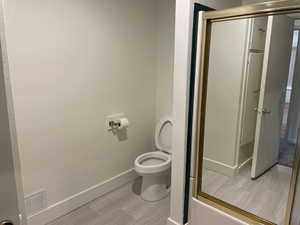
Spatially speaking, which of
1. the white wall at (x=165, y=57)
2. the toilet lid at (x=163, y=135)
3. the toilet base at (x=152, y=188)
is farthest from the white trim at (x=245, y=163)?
the white wall at (x=165, y=57)

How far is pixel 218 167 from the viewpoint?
1.91 metres

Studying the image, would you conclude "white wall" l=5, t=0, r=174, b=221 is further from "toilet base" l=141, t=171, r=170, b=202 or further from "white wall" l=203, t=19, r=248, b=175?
"white wall" l=203, t=19, r=248, b=175

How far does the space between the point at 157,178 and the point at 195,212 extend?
2.12 feet

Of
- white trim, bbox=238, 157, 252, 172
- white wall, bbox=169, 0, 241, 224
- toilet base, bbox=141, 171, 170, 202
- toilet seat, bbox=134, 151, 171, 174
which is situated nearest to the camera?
white wall, bbox=169, 0, 241, 224

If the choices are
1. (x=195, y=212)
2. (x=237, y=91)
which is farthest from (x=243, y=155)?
(x=195, y=212)

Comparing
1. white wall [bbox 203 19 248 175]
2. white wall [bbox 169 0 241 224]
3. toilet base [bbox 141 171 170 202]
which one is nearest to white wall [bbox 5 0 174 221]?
toilet base [bbox 141 171 170 202]

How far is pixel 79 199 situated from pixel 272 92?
2.03m

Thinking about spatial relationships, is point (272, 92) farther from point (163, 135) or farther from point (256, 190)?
point (163, 135)

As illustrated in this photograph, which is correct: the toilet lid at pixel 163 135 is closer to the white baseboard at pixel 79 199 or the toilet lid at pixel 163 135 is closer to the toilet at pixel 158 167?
the toilet at pixel 158 167

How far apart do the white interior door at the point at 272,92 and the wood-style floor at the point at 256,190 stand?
Answer: 0.22ft

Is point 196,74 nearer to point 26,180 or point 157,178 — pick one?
point 157,178

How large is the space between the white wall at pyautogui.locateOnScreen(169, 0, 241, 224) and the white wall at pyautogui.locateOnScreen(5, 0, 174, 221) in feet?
2.95

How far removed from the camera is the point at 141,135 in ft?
9.50

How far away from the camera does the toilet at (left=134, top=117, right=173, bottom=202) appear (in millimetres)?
2344
